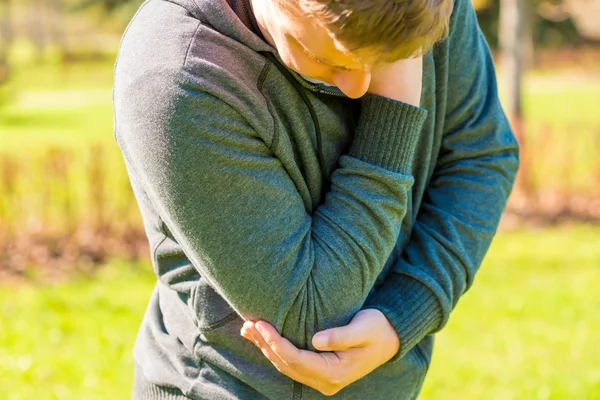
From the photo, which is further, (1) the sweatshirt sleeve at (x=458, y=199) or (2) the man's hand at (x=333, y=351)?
(1) the sweatshirt sleeve at (x=458, y=199)

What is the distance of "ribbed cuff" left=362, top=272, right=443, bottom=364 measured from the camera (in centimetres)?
157

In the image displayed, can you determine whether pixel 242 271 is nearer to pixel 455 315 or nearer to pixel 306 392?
pixel 306 392

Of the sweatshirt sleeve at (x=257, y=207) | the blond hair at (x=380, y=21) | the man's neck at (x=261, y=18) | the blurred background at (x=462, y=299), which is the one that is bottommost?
the blurred background at (x=462, y=299)

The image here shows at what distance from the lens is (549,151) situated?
8.71 m

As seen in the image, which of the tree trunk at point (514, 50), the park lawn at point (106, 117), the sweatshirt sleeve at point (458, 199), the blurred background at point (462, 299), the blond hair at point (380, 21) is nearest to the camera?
the blond hair at point (380, 21)

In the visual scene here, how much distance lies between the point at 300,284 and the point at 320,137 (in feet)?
0.97

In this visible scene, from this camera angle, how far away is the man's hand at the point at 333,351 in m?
1.43

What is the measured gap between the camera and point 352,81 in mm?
1396

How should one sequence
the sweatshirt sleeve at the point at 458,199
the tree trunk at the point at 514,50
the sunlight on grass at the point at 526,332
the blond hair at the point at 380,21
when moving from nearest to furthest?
the blond hair at the point at 380,21 < the sweatshirt sleeve at the point at 458,199 < the sunlight on grass at the point at 526,332 < the tree trunk at the point at 514,50

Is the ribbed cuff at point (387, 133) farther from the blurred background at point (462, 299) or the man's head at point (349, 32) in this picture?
the blurred background at point (462, 299)

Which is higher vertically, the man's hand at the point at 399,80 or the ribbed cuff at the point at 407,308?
the man's hand at the point at 399,80

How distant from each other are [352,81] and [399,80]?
0.49 ft

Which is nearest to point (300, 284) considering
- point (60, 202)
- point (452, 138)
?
point (452, 138)

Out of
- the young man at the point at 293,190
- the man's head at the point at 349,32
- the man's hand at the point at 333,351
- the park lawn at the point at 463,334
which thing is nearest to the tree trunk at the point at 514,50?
the park lawn at the point at 463,334
